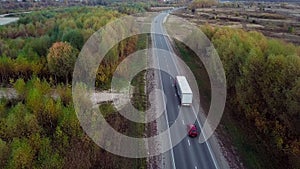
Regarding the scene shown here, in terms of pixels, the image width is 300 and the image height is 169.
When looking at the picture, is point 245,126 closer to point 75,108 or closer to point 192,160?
point 192,160

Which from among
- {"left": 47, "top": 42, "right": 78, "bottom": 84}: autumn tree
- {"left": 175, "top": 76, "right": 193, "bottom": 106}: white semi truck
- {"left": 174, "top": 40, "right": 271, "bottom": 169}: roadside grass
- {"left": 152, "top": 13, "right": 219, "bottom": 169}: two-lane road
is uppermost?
{"left": 47, "top": 42, "right": 78, "bottom": 84}: autumn tree

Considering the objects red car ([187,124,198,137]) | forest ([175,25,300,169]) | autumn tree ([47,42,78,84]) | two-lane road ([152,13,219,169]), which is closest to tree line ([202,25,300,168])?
forest ([175,25,300,169])

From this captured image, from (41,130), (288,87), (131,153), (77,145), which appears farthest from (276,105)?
(41,130)

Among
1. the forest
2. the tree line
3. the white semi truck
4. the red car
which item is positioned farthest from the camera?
the white semi truck

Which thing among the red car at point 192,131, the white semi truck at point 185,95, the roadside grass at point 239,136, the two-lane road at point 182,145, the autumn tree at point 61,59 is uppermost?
the autumn tree at point 61,59

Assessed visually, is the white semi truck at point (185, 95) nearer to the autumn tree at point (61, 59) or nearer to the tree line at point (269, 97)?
the tree line at point (269, 97)

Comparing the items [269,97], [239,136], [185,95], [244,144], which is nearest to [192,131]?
[239,136]

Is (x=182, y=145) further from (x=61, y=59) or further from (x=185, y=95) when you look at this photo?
(x=61, y=59)

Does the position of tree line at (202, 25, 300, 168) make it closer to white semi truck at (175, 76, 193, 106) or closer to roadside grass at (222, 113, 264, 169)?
roadside grass at (222, 113, 264, 169)

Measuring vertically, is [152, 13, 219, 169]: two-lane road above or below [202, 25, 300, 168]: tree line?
below

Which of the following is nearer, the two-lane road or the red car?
the two-lane road

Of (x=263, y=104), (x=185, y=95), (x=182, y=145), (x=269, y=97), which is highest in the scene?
(x=269, y=97)

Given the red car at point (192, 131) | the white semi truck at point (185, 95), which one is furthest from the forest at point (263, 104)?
the red car at point (192, 131)
